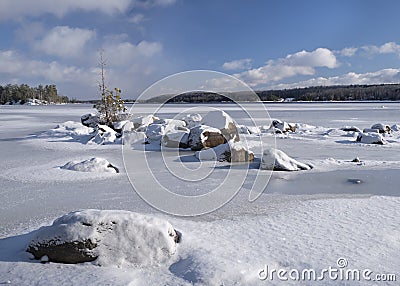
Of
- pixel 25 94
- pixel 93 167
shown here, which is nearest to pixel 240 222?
pixel 93 167

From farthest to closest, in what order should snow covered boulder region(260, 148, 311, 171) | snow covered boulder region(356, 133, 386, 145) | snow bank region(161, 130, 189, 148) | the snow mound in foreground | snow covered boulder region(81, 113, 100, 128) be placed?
1. snow covered boulder region(81, 113, 100, 128)
2. snow covered boulder region(356, 133, 386, 145)
3. snow bank region(161, 130, 189, 148)
4. snow covered boulder region(260, 148, 311, 171)
5. the snow mound in foreground

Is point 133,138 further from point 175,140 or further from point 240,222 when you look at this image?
point 240,222

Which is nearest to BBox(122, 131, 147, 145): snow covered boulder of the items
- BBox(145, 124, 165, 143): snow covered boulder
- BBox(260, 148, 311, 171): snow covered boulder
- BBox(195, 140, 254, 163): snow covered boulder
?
BBox(145, 124, 165, 143): snow covered boulder

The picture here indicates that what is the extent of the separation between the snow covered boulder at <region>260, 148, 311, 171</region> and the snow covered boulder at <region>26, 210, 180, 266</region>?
13.9 feet

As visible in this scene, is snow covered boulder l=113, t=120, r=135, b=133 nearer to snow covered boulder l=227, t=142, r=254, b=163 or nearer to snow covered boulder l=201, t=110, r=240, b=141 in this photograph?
snow covered boulder l=201, t=110, r=240, b=141

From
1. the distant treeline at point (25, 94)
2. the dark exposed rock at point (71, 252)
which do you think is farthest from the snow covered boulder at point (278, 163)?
the distant treeline at point (25, 94)

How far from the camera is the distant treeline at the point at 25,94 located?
8775 cm

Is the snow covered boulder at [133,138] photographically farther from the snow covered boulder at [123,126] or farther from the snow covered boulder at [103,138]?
the snow covered boulder at [123,126]

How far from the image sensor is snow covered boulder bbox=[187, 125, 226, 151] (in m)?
10.1

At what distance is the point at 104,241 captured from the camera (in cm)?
305

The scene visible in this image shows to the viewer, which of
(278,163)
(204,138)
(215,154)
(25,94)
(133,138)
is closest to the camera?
(278,163)

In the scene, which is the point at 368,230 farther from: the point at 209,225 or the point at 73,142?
the point at 73,142

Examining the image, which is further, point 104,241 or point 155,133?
point 155,133

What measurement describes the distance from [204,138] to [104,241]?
731cm
